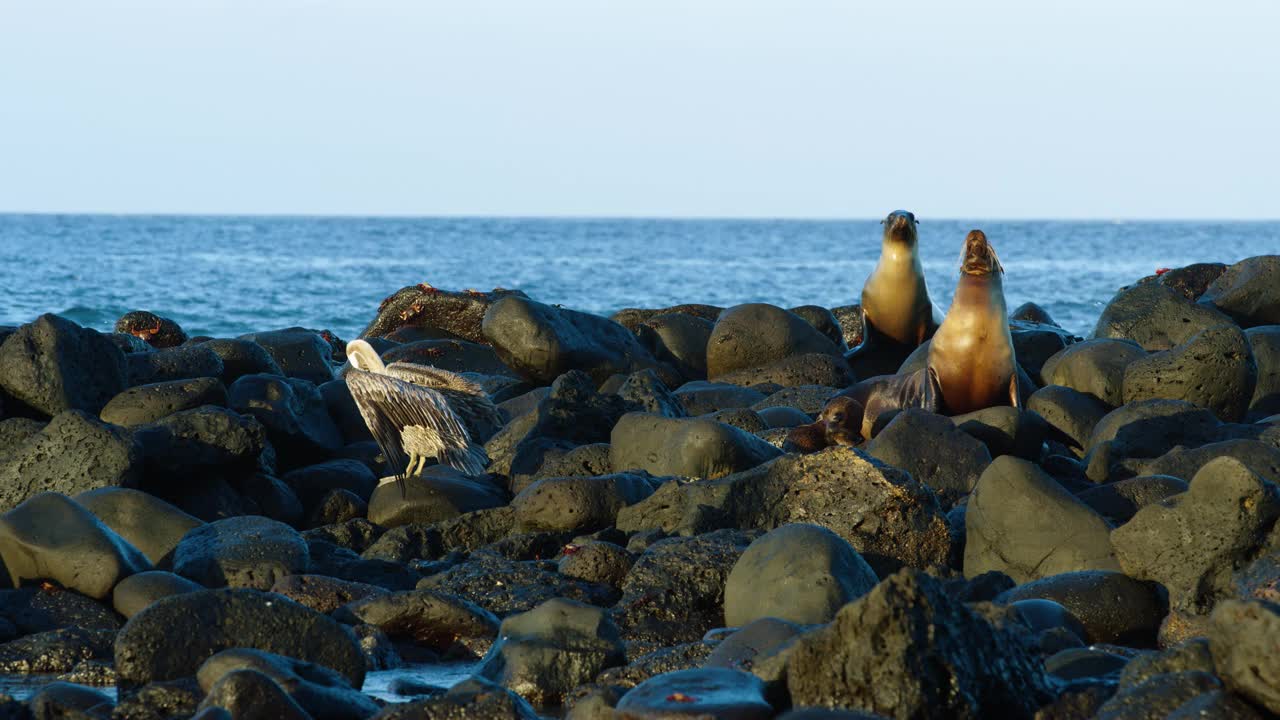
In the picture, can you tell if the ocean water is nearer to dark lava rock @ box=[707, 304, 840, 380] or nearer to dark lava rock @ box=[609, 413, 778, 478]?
dark lava rock @ box=[707, 304, 840, 380]

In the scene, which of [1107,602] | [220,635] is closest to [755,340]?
[1107,602]

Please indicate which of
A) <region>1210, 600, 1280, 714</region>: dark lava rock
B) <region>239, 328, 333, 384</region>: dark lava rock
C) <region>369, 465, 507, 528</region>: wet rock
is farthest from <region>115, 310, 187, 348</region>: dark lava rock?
<region>1210, 600, 1280, 714</region>: dark lava rock

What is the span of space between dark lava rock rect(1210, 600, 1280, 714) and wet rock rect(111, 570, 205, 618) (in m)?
3.94

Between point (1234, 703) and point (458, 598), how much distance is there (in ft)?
10.3

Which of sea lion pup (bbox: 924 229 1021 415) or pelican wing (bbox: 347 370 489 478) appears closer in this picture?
pelican wing (bbox: 347 370 489 478)

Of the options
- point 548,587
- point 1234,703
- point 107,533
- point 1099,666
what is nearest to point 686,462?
point 548,587

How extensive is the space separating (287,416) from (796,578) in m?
4.44

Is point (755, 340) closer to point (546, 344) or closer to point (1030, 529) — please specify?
point (546, 344)

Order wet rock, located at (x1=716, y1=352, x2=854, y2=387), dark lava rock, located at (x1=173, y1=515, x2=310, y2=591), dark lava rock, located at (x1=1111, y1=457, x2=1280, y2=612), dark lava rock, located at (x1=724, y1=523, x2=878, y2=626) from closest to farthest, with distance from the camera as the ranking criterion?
dark lava rock, located at (x1=724, y1=523, x2=878, y2=626) → dark lava rock, located at (x1=1111, y1=457, x2=1280, y2=612) → dark lava rock, located at (x1=173, y1=515, x2=310, y2=591) → wet rock, located at (x1=716, y1=352, x2=854, y2=387)

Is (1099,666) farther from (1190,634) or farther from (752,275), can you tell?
(752,275)

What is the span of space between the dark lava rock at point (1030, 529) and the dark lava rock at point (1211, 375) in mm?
2840

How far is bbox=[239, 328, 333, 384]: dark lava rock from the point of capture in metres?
11.7

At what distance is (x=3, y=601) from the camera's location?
600cm

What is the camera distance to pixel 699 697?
3.98m
